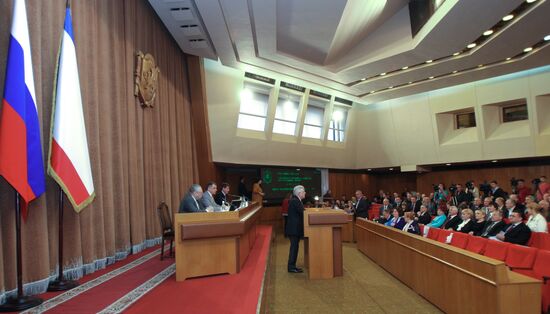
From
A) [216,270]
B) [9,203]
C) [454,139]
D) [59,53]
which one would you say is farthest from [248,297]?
[454,139]

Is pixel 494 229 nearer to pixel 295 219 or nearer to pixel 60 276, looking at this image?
pixel 295 219

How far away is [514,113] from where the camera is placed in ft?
35.6

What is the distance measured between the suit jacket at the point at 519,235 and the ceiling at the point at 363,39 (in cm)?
344

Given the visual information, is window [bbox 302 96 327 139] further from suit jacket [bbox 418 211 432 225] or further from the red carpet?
the red carpet

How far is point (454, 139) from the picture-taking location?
1193 centimetres

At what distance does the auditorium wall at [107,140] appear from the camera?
344 cm

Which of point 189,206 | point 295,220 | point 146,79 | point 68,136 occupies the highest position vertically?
point 146,79

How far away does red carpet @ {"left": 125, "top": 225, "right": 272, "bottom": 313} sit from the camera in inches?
125

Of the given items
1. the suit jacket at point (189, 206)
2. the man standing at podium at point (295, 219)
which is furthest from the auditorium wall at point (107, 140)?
the man standing at podium at point (295, 219)

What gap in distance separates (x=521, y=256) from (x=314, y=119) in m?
10.1

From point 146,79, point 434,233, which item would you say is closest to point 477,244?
point 434,233

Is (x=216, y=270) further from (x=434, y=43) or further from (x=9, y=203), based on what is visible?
(x=434, y=43)

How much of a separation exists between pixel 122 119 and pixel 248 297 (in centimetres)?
349

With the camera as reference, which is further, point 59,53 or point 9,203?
point 59,53
